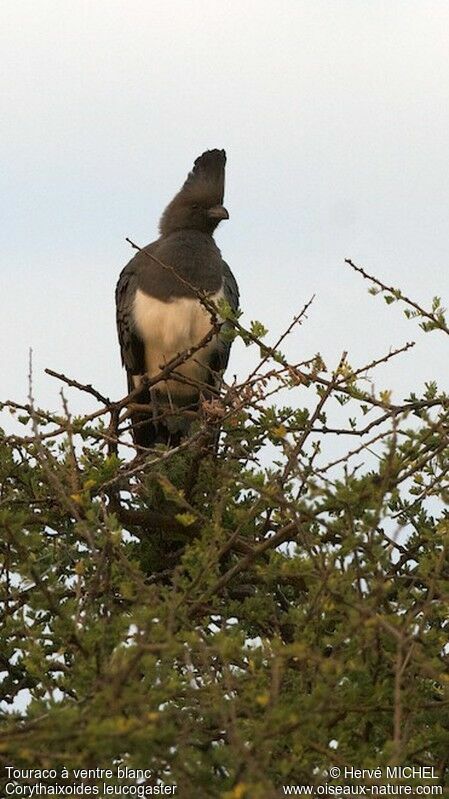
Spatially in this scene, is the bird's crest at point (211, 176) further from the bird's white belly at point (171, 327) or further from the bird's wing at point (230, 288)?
the bird's white belly at point (171, 327)


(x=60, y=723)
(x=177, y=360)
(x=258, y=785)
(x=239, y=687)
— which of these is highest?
(x=177, y=360)

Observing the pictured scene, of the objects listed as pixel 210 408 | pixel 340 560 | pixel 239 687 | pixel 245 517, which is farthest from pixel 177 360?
pixel 239 687

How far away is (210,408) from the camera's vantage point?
552 cm

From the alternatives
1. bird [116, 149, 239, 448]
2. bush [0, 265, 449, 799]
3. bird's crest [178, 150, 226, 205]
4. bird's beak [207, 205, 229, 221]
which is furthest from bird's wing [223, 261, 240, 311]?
bush [0, 265, 449, 799]

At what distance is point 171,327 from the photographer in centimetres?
756

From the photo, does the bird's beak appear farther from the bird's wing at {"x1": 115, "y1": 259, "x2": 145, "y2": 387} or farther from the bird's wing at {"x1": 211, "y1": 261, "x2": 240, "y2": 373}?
the bird's wing at {"x1": 115, "y1": 259, "x2": 145, "y2": 387}

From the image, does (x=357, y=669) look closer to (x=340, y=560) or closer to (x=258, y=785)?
(x=340, y=560)

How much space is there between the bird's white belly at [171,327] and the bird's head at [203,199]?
30.8 inches

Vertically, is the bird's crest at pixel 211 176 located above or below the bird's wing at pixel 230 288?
above

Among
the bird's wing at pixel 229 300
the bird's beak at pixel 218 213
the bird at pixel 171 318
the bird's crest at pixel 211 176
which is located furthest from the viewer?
the bird's crest at pixel 211 176

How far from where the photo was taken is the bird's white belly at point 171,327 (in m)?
7.53

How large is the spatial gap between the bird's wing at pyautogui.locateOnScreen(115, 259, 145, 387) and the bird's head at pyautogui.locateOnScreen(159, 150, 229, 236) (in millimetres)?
582

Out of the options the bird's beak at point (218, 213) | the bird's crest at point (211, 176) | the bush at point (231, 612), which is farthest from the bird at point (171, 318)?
the bush at point (231, 612)

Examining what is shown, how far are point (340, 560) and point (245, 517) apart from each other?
67cm
